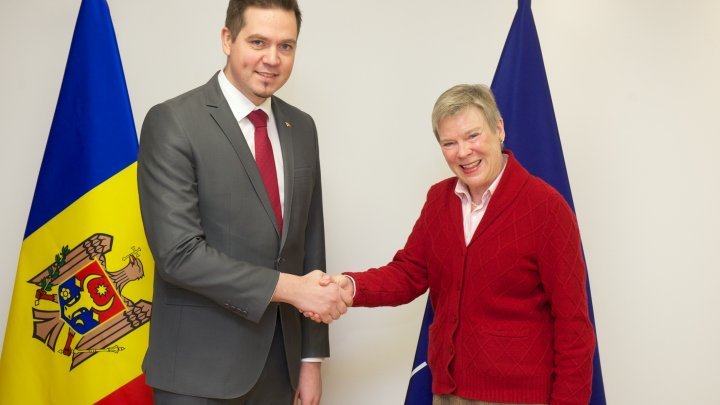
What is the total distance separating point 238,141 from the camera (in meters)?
1.91

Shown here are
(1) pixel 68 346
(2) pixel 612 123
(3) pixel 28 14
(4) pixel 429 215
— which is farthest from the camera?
(2) pixel 612 123

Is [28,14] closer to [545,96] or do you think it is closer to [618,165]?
[545,96]

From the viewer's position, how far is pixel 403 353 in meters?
2.93

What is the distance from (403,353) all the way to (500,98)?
1114mm

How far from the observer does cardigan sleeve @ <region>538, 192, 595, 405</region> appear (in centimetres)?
186

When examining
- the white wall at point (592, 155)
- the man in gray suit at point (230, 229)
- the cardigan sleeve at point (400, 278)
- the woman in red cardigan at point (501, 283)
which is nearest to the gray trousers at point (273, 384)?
the man in gray suit at point (230, 229)

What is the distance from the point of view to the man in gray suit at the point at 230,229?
184cm

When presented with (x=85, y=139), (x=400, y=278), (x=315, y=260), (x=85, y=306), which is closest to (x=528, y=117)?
(x=400, y=278)

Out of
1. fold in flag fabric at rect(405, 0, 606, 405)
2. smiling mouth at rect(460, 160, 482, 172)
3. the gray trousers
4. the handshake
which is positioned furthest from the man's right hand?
smiling mouth at rect(460, 160, 482, 172)

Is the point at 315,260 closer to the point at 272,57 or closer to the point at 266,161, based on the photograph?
the point at 266,161

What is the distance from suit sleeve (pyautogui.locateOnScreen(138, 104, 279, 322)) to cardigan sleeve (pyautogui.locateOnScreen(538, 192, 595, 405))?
2.38ft

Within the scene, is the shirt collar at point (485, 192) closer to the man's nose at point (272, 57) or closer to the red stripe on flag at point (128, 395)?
the man's nose at point (272, 57)

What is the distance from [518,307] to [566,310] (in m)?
0.12

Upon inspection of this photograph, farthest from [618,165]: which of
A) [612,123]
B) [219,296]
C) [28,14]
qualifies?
[28,14]
